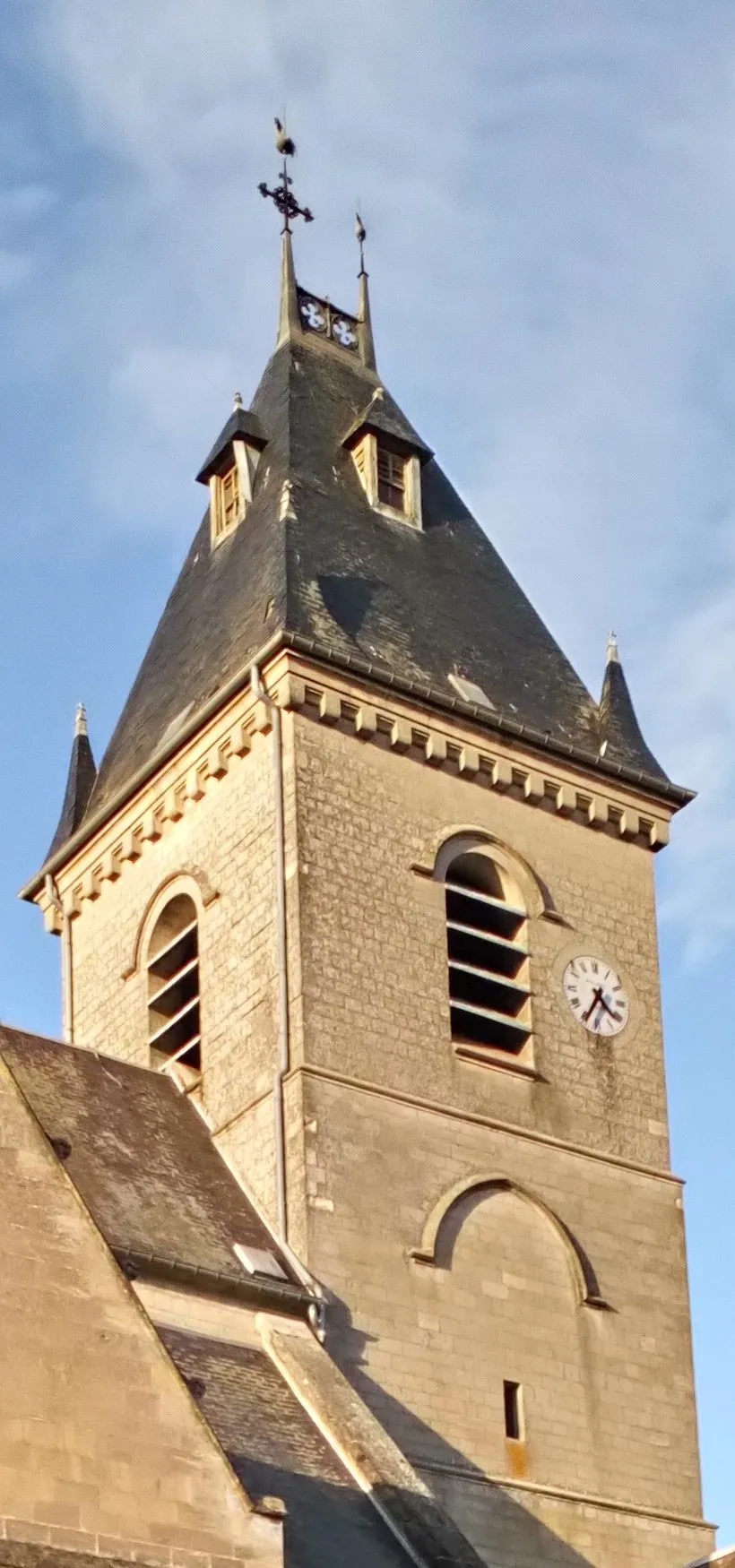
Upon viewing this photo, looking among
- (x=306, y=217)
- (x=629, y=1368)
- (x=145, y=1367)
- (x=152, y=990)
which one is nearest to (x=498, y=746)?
(x=152, y=990)

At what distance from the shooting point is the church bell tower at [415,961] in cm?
2383

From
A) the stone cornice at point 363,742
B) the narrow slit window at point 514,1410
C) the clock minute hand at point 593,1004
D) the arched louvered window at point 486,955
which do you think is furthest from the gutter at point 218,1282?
the stone cornice at point 363,742

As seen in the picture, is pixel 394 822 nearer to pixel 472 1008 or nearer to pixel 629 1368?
pixel 472 1008

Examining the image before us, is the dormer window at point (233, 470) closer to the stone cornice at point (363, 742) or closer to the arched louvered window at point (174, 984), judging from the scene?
the stone cornice at point (363, 742)

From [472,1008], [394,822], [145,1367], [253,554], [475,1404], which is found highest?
[253,554]

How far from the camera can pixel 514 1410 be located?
78.8 ft

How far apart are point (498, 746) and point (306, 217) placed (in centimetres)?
937

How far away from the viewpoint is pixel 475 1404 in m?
23.6

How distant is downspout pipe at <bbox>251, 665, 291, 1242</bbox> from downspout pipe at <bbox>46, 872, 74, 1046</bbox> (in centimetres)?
438

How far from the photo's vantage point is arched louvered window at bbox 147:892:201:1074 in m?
26.8

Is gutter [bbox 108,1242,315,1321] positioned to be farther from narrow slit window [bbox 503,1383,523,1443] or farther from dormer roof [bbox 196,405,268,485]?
dormer roof [bbox 196,405,268,485]

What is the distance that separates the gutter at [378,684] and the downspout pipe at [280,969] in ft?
1.60

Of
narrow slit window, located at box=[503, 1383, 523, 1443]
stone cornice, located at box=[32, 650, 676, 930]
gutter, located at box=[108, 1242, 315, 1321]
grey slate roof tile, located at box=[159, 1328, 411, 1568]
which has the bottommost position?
grey slate roof tile, located at box=[159, 1328, 411, 1568]

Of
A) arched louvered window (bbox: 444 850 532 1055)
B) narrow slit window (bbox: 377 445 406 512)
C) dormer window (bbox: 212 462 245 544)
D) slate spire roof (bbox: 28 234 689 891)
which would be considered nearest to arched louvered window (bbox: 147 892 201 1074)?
slate spire roof (bbox: 28 234 689 891)
